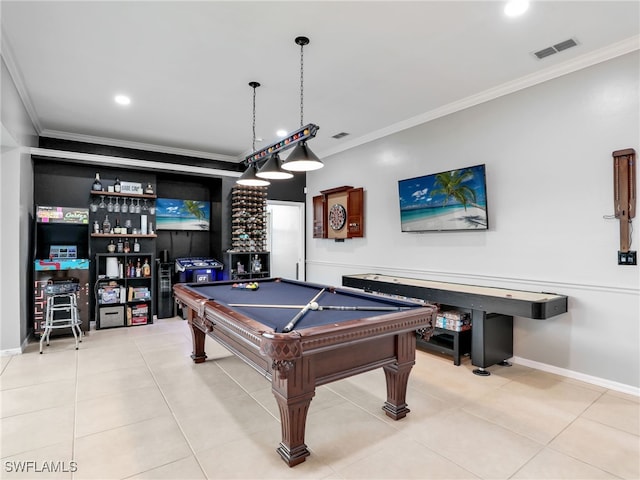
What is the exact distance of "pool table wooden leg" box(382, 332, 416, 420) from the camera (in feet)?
9.12

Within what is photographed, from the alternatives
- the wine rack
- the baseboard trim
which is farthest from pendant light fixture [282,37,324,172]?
the wine rack

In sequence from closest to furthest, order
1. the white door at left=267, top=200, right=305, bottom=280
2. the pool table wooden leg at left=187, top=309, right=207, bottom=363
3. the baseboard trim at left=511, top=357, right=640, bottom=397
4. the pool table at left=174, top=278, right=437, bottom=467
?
the pool table at left=174, top=278, right=437, bottom=467
the baseboard trim at left=511, top=357, right=640, bottom=397
the pool table wooden leg at left=187, top=309, right=207, bottom=363
the white door at left=267, top=200, right=305, bottom=280

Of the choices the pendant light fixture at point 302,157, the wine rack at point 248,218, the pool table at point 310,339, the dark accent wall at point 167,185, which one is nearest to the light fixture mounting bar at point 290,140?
the pendant light fixture at point 302,157

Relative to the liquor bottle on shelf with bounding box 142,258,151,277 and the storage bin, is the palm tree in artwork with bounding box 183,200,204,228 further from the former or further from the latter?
the storage bin

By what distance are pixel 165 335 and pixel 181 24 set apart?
164 inches

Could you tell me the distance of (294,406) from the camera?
2.19m

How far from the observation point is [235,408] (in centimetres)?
297

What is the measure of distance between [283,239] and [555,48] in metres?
6.40

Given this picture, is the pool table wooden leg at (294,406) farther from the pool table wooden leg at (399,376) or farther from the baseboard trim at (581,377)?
the baseboard trim at (581,377)

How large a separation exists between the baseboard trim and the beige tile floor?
3.7 inches

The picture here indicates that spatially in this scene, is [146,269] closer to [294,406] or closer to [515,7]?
[294,406]

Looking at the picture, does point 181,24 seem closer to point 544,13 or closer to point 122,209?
point 544,13

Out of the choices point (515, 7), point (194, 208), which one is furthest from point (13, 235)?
point (515, 7)

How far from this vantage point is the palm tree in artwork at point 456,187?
4363 millimetres
